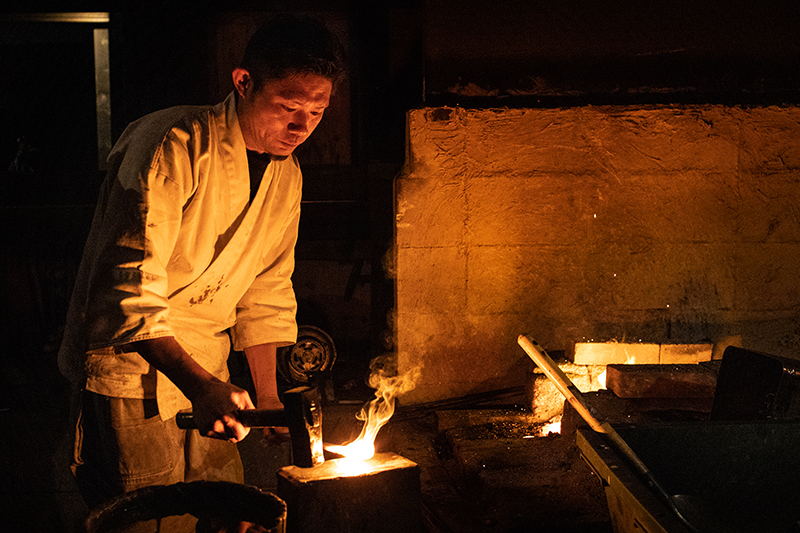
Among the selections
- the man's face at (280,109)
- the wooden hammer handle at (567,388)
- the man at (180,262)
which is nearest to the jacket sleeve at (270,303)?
the man at (180,262)

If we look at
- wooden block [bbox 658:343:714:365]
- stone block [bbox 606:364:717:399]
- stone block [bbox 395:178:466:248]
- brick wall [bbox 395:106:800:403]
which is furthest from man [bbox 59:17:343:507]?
wooden block [bbox 658:343:714:365]

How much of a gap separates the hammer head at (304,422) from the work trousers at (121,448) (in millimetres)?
637

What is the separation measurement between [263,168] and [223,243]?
1.29 ft

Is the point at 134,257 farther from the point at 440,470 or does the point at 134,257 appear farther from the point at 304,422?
the point at 440,470

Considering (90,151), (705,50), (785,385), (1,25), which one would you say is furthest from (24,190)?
(785,385)

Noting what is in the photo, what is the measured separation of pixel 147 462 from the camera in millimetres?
2486

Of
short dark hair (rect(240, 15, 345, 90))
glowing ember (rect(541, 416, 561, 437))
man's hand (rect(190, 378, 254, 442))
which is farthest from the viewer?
glowing ember (rect(541, 416, 561, 437))

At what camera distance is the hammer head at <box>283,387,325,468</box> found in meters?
2.13

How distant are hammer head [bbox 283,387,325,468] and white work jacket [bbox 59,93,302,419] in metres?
0.52

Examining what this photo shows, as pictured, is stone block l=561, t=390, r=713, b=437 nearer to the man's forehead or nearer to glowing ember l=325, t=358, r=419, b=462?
glowing ember l=325, t=358, r=419, b=462

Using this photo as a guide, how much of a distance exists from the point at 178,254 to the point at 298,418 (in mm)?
A: 859

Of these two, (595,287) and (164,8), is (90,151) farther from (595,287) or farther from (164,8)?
(595,287)

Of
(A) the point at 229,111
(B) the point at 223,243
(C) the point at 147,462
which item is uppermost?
(A) the point at 229,111

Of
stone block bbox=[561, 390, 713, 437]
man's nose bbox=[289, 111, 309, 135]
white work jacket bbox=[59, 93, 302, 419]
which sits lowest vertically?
stone block bbox=[561, 390, 713, 437]
